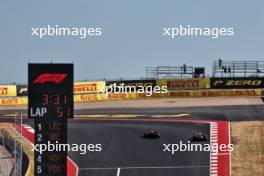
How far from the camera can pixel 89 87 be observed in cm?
6291

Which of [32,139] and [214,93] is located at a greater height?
[214,93]

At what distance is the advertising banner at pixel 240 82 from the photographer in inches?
2468

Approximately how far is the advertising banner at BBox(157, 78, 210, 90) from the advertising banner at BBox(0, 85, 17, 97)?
1163 cm

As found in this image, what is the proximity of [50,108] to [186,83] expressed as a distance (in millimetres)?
39772

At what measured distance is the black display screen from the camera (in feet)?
78.1

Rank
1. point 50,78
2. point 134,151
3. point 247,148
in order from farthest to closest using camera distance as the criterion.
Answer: point 247,148, point 134,151, point 50,78

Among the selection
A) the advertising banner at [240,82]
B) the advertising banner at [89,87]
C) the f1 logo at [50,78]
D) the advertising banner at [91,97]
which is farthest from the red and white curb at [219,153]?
the advertising banner at [89,87]

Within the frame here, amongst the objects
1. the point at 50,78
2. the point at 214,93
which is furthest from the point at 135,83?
the point at 50,78

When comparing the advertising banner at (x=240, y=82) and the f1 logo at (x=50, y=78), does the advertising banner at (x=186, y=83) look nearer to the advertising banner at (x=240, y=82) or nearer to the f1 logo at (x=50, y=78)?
the advertising banner at (x=240, y=82)

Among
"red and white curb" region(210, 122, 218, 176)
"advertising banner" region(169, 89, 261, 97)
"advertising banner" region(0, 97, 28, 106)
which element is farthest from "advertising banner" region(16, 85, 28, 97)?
"red and white curb" region(210, 122, 218, 176)

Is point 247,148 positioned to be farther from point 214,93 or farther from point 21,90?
point 21,90

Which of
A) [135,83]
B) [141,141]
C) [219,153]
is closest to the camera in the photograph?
[219,153]

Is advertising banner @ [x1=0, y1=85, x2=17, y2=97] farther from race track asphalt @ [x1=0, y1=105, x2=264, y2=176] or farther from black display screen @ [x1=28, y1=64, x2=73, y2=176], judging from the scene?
black display screen @ [x1=28, y1=64, x2=73, y2=176]

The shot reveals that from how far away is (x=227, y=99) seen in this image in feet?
197
